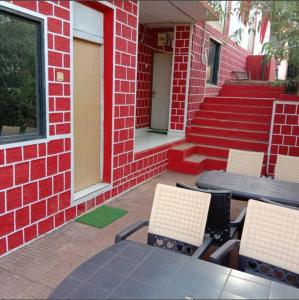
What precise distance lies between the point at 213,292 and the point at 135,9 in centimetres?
390

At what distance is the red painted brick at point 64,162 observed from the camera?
324 cm

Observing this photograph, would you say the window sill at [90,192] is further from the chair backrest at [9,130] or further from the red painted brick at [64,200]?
the chair backrest at [9,130]

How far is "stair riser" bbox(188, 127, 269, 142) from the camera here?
6.31m

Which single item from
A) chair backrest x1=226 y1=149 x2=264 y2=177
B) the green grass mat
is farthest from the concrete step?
the green grass mat

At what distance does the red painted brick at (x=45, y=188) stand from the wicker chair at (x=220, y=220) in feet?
4.85

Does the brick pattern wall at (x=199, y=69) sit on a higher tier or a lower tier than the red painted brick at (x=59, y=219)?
higher

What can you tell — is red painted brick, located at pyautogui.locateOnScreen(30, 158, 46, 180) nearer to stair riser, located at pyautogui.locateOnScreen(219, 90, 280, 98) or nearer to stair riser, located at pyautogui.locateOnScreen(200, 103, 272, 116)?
stair riser, located at pyautogui.locateOnScreen(200, 103, 272, 116)

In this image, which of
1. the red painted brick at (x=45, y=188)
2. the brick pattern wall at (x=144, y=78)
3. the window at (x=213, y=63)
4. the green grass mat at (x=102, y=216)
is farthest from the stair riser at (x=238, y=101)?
the red painted brick at (x=45, y=188)

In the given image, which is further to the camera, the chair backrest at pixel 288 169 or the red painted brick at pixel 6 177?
the chair backrest at pixel 288 169

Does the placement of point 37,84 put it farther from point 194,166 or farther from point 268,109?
point 268,109

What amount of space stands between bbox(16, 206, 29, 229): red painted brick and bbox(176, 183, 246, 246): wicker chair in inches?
59.8

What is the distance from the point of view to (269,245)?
5.72 feet

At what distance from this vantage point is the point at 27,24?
271 cm

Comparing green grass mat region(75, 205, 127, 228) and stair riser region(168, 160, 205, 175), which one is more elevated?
stair riser region(168, 160, 205, 175)
